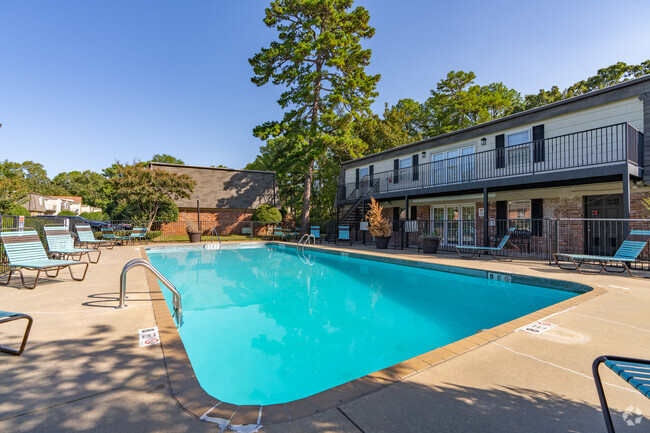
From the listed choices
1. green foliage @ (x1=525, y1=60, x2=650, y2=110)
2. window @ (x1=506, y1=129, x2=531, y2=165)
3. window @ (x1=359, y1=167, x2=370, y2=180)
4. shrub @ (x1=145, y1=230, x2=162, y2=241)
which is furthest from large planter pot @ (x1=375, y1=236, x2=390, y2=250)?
green foliage @ (x1=525, y1=60, x2=650, y2=110)

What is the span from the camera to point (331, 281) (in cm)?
791

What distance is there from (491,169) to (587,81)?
21616mm

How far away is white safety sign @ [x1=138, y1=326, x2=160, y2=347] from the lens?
2762mm

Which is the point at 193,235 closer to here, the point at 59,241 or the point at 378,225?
the point at 59,241

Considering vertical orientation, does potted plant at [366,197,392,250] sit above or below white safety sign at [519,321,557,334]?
above

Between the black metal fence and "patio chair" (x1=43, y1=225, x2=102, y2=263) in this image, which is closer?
"patio chair" (x1=43, y1=225, x2=102, y2=263)

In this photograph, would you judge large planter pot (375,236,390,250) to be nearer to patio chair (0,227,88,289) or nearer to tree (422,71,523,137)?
patio chair (0,227,88,289)

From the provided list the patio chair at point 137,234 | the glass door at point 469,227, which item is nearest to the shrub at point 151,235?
the patio chair at point 137,234

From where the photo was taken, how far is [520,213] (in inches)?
467

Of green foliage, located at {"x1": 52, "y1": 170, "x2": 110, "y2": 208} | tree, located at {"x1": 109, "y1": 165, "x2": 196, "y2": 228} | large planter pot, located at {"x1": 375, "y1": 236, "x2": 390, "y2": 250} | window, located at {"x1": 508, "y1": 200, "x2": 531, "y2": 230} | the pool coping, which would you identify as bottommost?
the pool coping

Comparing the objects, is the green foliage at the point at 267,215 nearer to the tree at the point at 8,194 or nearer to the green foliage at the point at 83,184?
the tree at the point at 8,194

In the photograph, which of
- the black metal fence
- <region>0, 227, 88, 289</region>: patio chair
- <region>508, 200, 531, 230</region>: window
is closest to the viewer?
<region>0, 227, 88, 289</region>: patio chair

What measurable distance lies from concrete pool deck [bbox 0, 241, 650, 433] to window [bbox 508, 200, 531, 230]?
9.29 meters

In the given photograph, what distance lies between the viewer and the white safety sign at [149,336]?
2.76 meters
